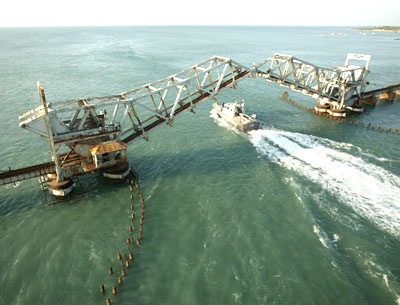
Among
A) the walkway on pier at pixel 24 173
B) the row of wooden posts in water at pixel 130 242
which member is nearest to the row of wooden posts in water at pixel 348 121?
the row of wooden posts in water at pixel 130 242

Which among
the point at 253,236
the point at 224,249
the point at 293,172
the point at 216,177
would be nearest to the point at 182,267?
the point at 224,249

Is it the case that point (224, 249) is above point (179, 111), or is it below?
below

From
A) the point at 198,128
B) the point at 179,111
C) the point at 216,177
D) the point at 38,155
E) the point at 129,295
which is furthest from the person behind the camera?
the point at 198,128

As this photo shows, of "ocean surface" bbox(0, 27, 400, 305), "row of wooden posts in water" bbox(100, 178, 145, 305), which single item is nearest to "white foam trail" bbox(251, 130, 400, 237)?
"ocean surface" bbox(0, 27, 400, 305)

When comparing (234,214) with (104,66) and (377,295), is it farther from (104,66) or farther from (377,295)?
(104,66)

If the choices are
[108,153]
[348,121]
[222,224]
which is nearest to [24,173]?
[108,153]
